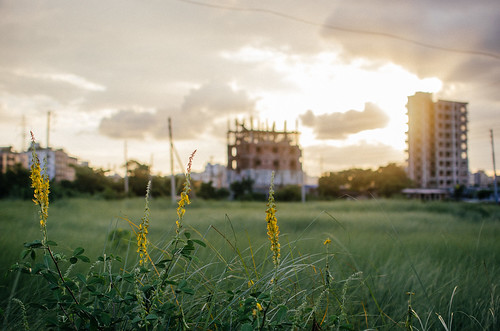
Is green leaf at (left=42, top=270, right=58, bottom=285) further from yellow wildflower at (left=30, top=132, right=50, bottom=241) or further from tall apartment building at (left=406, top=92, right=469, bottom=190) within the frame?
tall apartment building at (left=406, top=92, right=469, bottom=190)

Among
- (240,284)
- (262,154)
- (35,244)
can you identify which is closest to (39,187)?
(35,244)

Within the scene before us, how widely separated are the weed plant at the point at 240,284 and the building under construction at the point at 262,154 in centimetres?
4101

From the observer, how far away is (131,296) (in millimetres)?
1448

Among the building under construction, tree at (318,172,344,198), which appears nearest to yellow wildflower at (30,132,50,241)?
tree at (318,172,344,198)

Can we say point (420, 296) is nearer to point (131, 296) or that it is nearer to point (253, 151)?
point (131, 296)

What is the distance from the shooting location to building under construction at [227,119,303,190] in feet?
158

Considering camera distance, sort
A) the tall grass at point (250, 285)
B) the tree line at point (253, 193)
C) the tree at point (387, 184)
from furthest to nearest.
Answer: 1. the tree at point (387, 184)
2. the tree line at point (253, 193)
3. the tall grass at point (250, 285)

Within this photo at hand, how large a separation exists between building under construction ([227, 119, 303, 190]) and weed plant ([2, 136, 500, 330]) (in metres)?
41.0

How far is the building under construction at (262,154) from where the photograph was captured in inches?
1891

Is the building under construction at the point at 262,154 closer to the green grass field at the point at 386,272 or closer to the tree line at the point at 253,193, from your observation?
the tree line at the point at 253,193

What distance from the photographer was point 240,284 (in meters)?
2.79

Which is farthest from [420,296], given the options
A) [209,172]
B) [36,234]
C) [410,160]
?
[410,160]

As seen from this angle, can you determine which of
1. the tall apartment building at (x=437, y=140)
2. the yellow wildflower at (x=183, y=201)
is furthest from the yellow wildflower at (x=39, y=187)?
the tall apartment building at (x=437, y=140)

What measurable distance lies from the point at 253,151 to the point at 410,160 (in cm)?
2732
